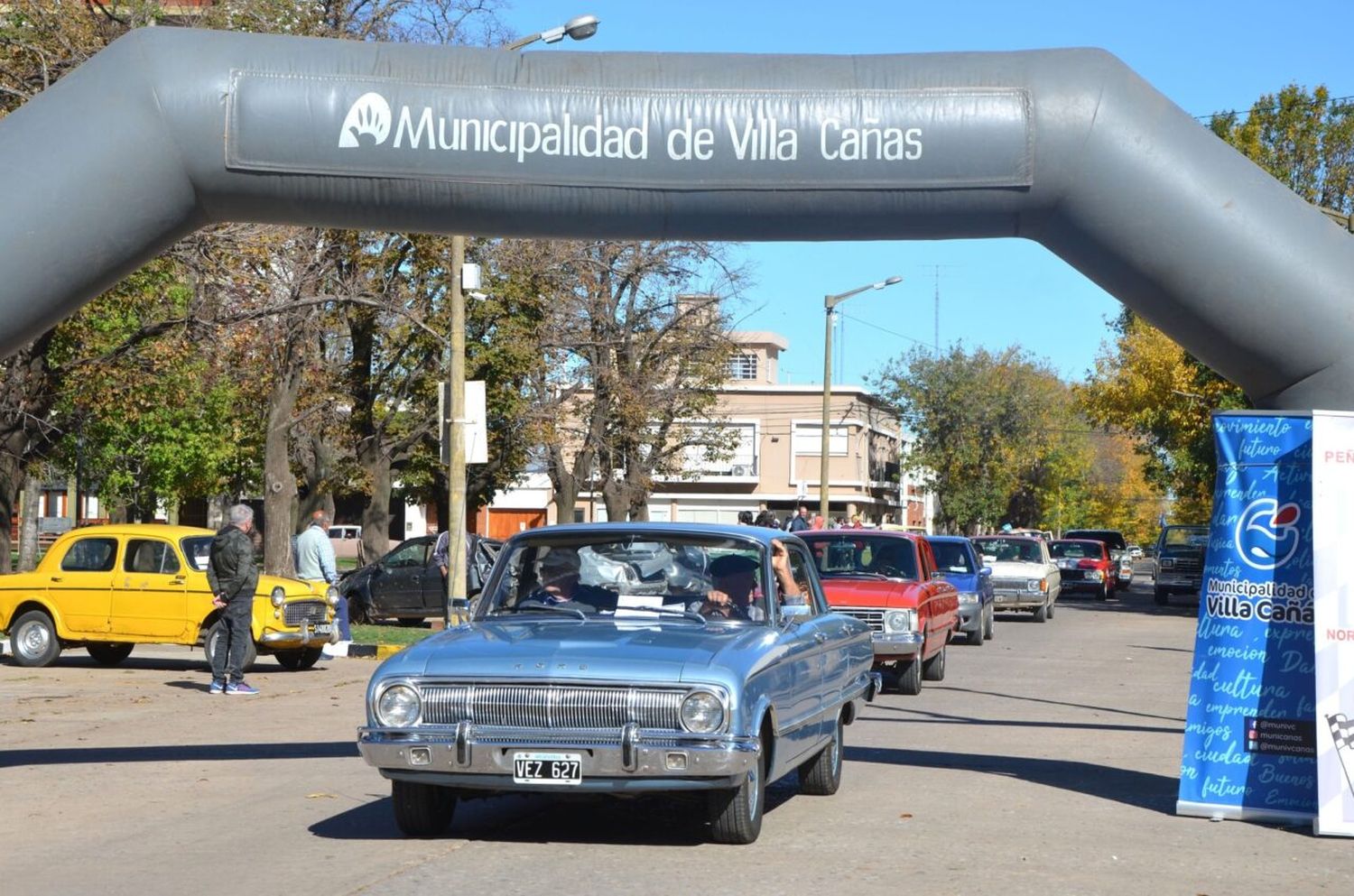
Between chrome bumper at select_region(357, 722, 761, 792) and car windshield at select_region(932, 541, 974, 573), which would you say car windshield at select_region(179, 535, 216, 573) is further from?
chrome bumper at select_region(357, 722, 761, 792)

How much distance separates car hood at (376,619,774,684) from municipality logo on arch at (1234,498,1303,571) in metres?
3.06

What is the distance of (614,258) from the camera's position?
45.2 metres

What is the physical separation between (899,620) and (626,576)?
847 cm

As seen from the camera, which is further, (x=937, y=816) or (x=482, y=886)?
(x=937, y=816)

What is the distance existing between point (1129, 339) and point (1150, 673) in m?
36.4

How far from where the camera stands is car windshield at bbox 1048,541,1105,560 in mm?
→ 48312

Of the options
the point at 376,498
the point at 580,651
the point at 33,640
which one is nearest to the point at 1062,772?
the point at 580,651

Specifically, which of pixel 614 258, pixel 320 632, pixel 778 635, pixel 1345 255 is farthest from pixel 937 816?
pixel 614 258

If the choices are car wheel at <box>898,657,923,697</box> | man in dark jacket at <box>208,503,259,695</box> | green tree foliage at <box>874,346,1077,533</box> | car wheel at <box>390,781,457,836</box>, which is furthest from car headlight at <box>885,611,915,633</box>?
green tree foliage at <box>874,346,1077,533</box>

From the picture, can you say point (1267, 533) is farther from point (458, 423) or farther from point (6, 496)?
point (6, 496)

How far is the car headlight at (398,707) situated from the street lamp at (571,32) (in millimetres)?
16338

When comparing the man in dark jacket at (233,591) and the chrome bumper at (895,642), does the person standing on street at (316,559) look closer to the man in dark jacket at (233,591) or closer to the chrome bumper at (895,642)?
the man in dark jacket at (233,591)

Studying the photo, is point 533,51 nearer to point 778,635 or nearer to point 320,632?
point 778,635

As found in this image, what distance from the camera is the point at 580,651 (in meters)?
8.56
